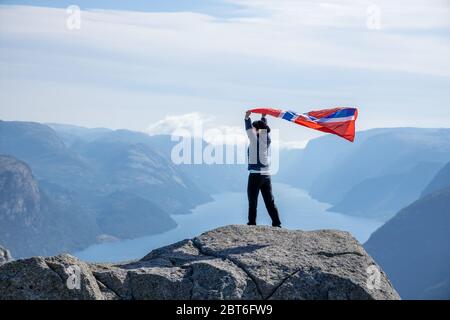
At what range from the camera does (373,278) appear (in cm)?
1592

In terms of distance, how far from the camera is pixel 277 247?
55.8 feet

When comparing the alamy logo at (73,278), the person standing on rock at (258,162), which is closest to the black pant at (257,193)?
the person standing on rock at (258,162)

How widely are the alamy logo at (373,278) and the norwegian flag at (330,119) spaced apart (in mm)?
5501

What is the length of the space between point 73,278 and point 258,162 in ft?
23.5

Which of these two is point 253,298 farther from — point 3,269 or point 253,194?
point 3,269

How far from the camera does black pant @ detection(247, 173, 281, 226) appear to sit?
1916 centimetres

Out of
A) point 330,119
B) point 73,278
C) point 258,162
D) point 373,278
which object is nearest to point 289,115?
point 330,119

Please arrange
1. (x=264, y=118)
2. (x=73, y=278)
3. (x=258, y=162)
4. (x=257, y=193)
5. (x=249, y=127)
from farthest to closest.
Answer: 1. (x=264, y=118)
2. (x=257, y=193)
3. (x=258, y=162)
4. (x=249, y=127)
5. (x=73, y=278)

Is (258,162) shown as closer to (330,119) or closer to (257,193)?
(257,193)
